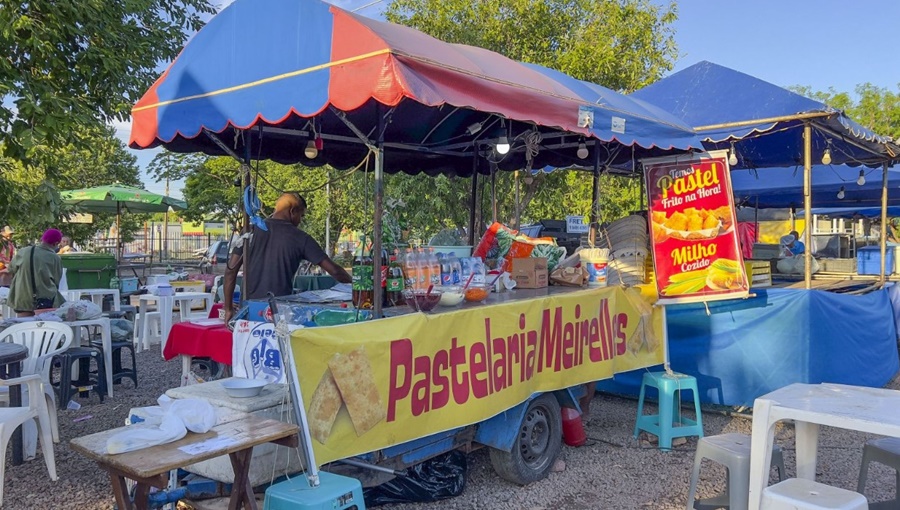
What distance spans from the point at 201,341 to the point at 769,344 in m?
5.03

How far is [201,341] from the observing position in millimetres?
4836

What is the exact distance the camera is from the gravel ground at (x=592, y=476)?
14.1 feet

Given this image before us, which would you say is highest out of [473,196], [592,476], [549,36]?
[549,36]

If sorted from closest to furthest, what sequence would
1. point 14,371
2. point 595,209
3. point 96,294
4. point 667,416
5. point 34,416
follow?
point 34,416, point 14,371, point 667,416, point 595,209, point 96,294

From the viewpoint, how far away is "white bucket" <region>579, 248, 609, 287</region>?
570cm

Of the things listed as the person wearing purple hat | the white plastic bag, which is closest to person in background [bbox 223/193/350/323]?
the white plastic bag

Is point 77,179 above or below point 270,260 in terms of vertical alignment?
above

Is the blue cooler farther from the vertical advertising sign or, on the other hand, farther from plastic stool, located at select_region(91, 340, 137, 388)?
plastic stool, located at select_region(91, 340, 137, 388)

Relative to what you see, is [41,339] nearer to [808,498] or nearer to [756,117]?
[808,498]

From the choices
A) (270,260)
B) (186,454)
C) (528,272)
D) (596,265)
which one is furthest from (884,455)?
(270,260)

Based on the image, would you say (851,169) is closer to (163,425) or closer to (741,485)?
(741,485)

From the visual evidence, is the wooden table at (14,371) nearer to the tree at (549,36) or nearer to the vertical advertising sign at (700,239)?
the vertical advertising sign at (700,239)

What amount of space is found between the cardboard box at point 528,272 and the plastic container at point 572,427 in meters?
1.03

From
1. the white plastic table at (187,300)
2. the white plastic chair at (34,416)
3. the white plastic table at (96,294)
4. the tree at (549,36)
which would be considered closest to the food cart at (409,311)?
the white plastic chair at (34,416)
